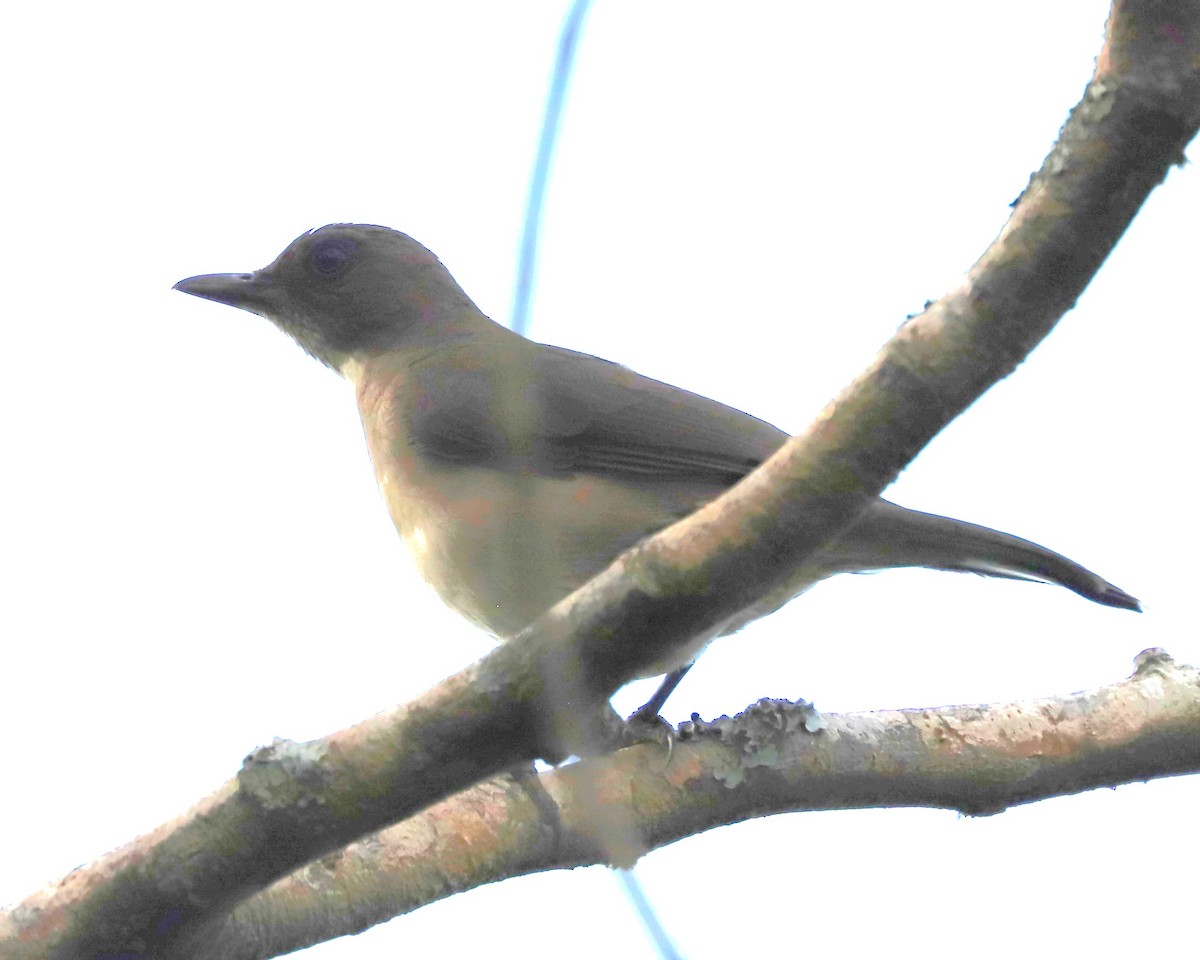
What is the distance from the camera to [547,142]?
1653mm

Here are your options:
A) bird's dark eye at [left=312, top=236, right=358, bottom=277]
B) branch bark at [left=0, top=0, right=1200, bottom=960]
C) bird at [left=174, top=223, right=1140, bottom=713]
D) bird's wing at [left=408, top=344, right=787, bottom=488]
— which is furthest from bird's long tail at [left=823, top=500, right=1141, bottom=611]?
bird's dark eye at [left=312, top=236, right=358, bottom=277]

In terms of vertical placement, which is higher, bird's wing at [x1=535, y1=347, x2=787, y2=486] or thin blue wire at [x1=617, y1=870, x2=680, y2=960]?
bird's wing at [x1=535, y1=347, x2=787, y2=486]

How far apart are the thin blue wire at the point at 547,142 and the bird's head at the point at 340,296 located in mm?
4718

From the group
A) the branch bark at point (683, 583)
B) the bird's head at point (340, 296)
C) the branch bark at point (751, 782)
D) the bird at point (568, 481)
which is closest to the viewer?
the branch bark at point (683, 583)

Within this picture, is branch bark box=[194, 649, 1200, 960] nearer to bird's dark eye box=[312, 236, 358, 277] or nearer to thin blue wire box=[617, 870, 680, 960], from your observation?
thin blue wire box=[617, 870, 680, 960]

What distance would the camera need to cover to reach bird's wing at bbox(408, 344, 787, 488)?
478cm

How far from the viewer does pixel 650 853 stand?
3.94 m

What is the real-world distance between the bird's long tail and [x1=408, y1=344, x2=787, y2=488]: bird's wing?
51 centimetres

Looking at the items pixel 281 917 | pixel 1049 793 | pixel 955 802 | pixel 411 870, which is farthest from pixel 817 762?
pixel 281 917

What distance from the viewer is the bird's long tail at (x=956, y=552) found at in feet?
13.6

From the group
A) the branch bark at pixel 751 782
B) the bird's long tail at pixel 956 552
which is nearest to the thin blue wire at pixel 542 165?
the branch bark at pixel 751 782

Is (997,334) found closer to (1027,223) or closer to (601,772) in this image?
(1027,223)

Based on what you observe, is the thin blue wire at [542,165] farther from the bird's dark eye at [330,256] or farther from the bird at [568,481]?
the bird's dark eye at [330,256]

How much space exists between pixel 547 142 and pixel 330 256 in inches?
198
